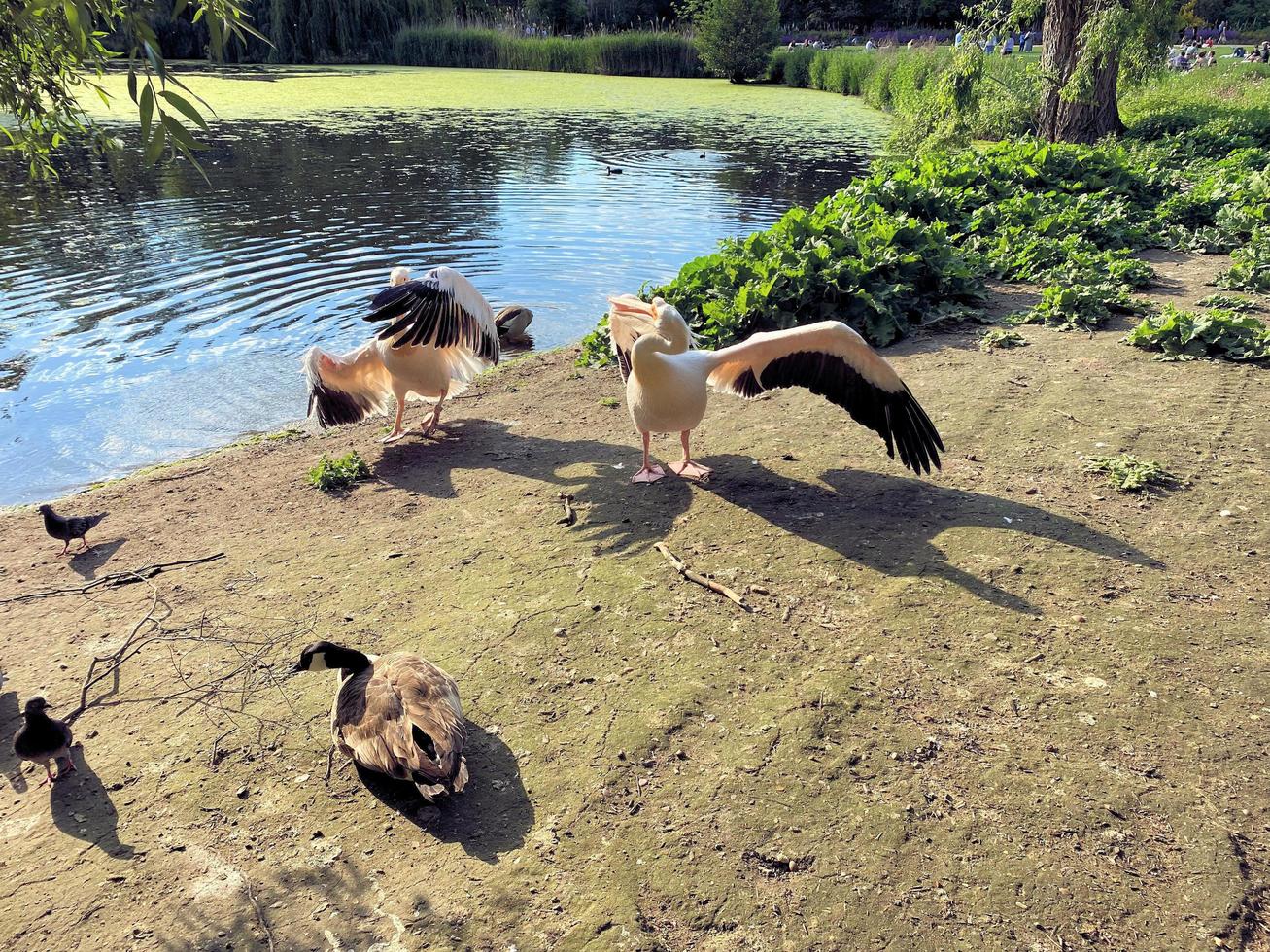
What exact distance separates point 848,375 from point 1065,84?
1322cm

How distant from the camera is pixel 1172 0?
45.0 feet

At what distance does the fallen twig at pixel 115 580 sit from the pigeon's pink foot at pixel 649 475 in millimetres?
2690

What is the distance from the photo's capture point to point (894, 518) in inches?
188

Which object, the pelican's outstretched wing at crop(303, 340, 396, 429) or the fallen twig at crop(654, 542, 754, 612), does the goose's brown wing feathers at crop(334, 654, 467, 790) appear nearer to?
the fallen twig at crop(654, 542, 754, 612)

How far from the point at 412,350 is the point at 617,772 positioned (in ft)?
14.5

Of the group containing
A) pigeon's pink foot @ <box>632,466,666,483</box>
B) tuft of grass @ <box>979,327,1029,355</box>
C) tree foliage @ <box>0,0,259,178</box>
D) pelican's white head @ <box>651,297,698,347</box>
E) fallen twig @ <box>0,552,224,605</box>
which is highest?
tree foliage @ <box>0,0,259,178</box>

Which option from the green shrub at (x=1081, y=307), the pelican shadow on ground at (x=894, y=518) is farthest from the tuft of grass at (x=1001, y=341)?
the pelican shadow on ground at (x=894, y=518)

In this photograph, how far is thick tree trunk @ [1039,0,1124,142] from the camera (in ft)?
48.0

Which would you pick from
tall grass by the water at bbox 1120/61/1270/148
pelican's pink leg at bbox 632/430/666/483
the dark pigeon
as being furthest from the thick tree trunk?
the dark pigeon

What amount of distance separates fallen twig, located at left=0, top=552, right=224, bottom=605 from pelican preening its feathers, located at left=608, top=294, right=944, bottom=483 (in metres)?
2.92

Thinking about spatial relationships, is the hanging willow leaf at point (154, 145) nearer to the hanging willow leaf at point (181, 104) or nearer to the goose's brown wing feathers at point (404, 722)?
the hanging willow leaf at point (181, 104)

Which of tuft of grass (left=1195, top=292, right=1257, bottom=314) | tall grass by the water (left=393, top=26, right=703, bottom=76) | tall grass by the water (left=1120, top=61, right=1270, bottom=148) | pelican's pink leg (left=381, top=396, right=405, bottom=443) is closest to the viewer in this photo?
pelican's pink leg (left=381, top=396, right=405, bottom=443)

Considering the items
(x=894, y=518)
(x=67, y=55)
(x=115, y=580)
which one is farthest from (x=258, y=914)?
(x=67, y=55)

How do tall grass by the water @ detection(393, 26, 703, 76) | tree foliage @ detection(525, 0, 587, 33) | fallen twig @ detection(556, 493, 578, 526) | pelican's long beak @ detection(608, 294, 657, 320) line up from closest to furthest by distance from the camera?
fallen twig @ detection(556, 493, 578, 526) → pelican's long beak @ detection(608, 294, 657, 320) → tall grass by the water @ detection(393, 26, 703, 76) → tree foliage @ detection(525, 0, 587, 33)
